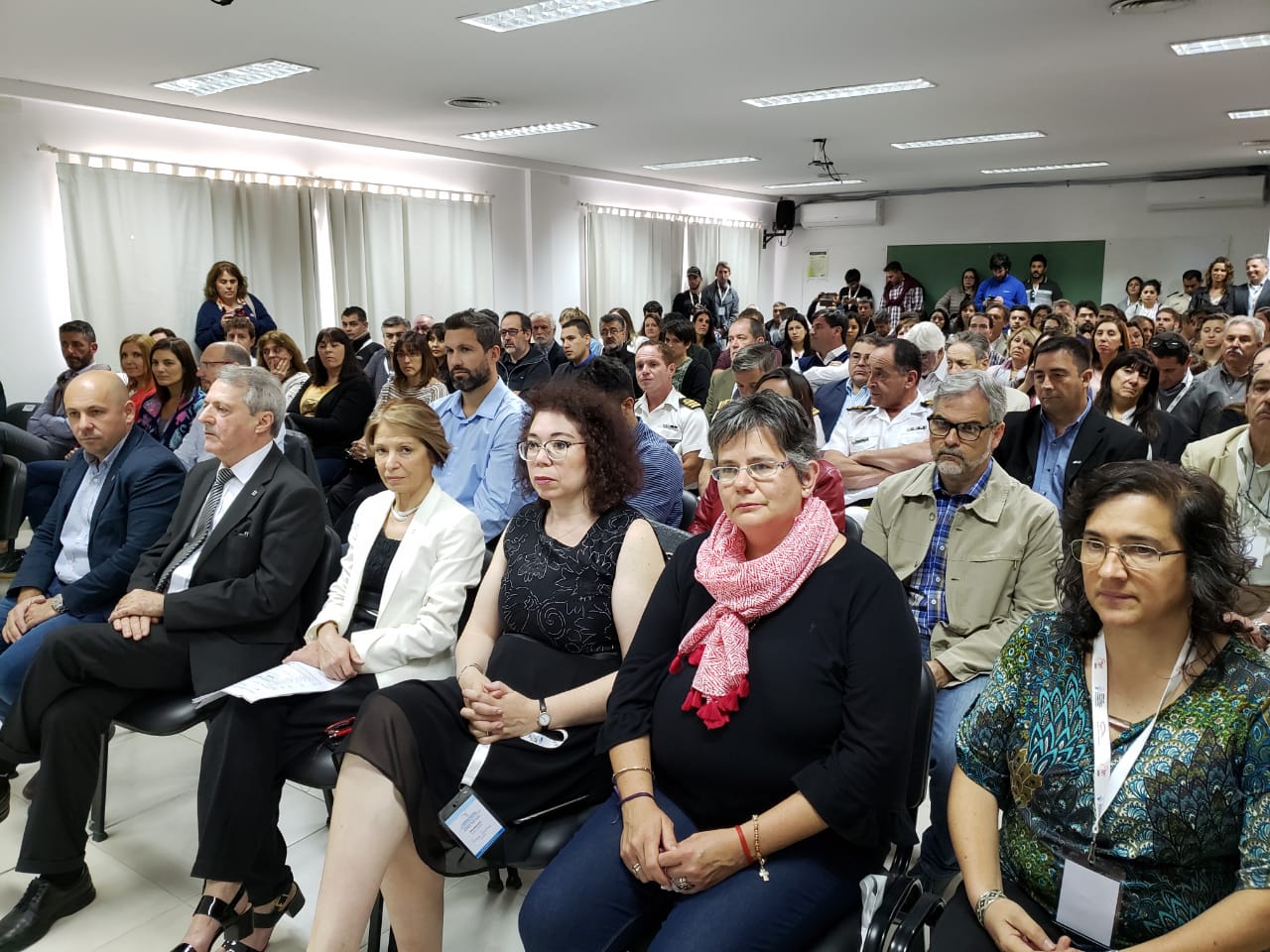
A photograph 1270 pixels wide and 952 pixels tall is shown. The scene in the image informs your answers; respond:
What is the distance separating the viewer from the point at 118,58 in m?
5.46

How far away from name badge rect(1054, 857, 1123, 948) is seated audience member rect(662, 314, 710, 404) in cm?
505

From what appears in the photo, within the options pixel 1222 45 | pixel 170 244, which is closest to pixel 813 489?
pixel 1222 45

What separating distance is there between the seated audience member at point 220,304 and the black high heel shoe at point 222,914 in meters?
5.92

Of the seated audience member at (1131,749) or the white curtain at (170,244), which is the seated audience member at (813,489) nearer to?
the seated audience member at (1131,749)

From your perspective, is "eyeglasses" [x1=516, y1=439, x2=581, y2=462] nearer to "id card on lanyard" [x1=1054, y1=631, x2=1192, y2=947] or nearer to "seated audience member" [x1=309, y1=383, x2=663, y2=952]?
"seated audience member" [x1=309, y1=383, x2=663, y2=952]

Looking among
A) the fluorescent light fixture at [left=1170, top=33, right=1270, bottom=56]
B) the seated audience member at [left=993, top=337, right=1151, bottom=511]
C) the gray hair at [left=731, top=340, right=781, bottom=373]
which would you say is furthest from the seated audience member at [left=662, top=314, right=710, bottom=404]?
the fluorescent light fixture at [left=1170, top=33, right=1270, bottom=56]

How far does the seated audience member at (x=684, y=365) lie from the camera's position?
247 inches

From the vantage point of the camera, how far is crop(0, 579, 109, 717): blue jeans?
95.7 inches

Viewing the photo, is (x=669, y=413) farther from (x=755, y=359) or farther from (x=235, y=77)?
(x=235, y=77)

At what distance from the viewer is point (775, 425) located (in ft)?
Answer: 5.67

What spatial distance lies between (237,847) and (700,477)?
95.8 inches

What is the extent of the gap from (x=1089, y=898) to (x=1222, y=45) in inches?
230

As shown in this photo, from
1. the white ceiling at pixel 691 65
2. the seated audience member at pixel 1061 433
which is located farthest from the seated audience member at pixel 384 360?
the seated audience member at pixel 1061 433

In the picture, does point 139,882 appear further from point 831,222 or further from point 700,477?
point 831,222
